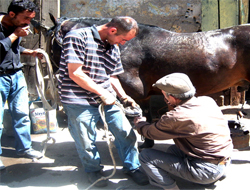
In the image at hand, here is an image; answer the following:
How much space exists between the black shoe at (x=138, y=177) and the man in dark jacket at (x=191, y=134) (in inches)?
10.3

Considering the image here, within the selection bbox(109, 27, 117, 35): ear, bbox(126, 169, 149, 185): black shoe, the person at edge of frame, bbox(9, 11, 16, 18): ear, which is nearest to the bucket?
the person at edge of frame

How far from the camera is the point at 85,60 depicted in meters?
2.17

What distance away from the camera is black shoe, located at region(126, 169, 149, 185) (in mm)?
2436

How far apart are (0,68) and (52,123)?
1570 mm

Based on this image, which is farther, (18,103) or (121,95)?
(18,103)

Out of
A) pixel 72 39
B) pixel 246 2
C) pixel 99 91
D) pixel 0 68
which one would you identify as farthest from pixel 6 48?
pixel 246 2

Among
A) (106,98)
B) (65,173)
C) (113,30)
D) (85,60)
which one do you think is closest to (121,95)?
(106,98)

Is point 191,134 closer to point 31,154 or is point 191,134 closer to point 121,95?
point 121,95

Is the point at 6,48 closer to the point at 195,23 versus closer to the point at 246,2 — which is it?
the point at 195,23

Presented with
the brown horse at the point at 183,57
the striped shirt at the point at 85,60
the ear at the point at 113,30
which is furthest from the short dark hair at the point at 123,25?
the brown horse at the point at 183,57

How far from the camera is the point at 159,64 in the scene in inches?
128

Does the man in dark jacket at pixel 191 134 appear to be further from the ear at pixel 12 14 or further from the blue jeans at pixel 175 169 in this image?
the ear at pixel 12 14

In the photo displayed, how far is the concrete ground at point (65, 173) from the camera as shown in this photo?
2.46m

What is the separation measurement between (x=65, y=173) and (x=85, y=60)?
1.40 metres
